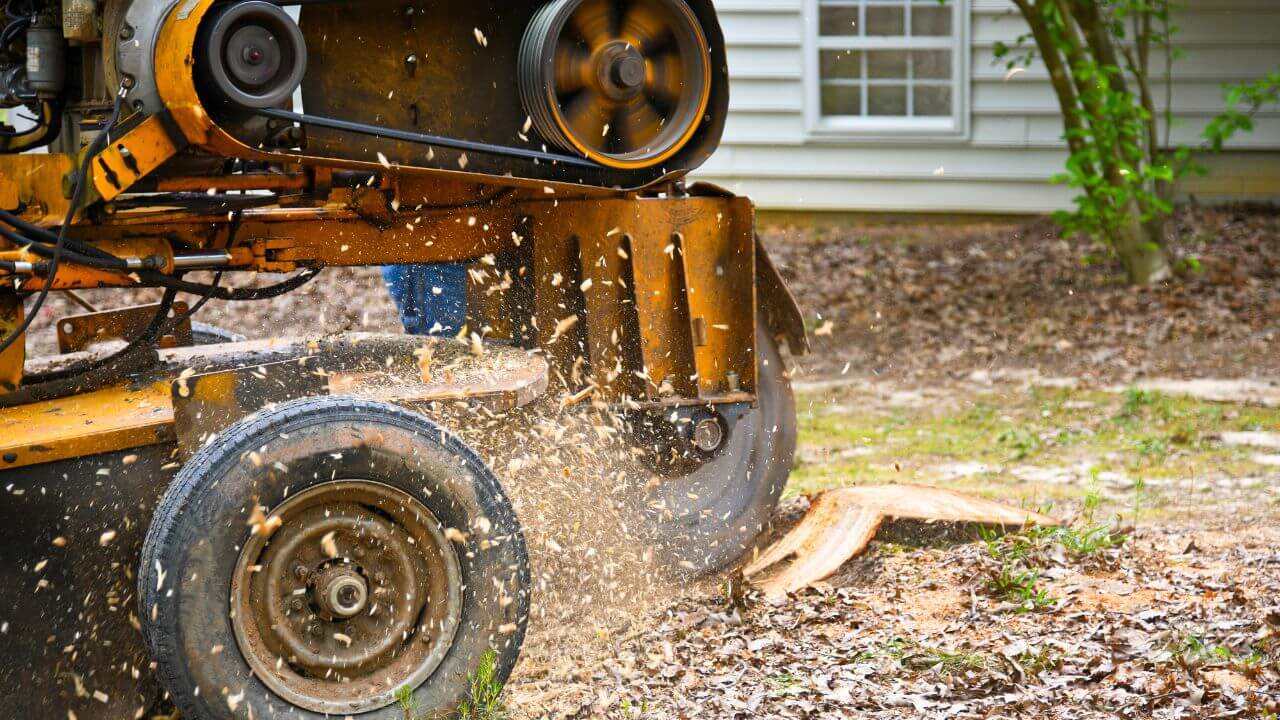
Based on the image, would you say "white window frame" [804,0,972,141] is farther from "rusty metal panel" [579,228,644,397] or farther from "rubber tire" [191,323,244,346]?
"rusty metal panel" [579,228,644,397]

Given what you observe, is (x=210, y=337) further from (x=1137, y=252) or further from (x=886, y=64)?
(x=886, y=64)

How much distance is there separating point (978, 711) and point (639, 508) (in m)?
1.65

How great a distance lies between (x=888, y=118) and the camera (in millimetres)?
13578

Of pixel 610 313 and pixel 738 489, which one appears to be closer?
pixel 610 313

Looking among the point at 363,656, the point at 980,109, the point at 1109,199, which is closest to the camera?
the point at 363,656

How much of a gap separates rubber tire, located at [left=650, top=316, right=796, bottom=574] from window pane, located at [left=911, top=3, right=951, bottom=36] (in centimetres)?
880

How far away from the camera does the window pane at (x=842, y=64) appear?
13.5 meters

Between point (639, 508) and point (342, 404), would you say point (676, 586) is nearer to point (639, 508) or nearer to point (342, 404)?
point (639, 508)

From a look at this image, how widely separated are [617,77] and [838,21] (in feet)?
31.3

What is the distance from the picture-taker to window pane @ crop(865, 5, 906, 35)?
13633 mm

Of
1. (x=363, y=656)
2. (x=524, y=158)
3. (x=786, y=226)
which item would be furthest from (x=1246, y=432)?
(x=786, y=226)

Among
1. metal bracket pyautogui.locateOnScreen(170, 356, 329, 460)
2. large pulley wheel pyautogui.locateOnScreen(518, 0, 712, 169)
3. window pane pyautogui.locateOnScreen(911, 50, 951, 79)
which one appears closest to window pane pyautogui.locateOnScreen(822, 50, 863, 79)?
window pane pyautogui.locateOnScreen(911, 50, 951, 79)

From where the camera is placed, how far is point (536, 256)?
16.6 ft

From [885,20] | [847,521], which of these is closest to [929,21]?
Result: [885,20]
